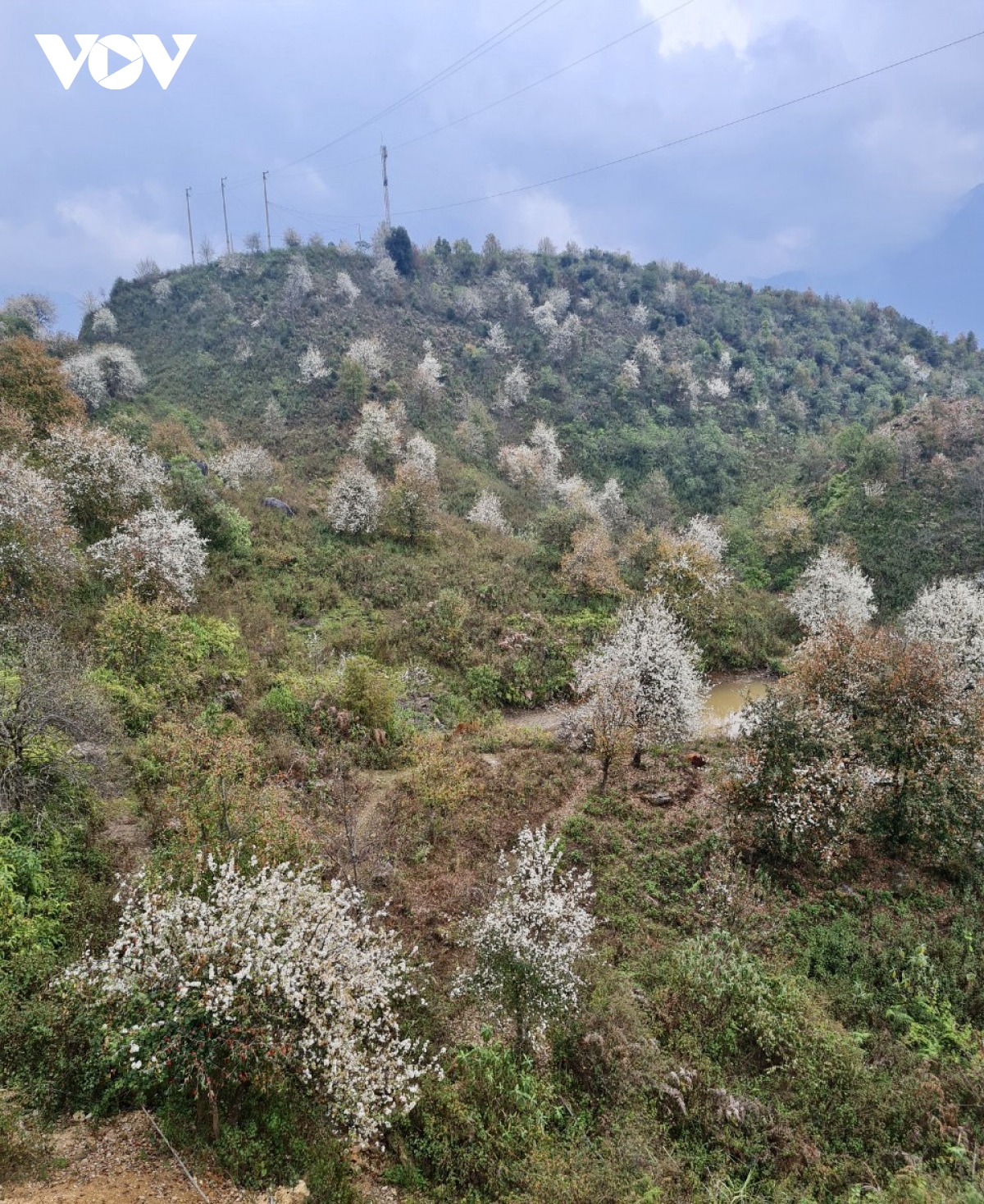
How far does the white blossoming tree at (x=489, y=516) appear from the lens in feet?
156

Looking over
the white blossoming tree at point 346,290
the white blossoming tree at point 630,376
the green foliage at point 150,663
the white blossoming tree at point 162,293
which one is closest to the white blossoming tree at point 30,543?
the green foliage at point 150,663

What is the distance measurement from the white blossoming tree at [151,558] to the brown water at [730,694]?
28.0 metres

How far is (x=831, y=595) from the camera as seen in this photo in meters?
36.7

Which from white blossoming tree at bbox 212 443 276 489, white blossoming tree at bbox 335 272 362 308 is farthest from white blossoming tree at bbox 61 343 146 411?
white blossoming tree at bbox 335 272 362 308

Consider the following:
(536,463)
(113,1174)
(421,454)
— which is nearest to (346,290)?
(421,454)

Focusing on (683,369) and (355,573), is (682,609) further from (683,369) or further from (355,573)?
(683,369)

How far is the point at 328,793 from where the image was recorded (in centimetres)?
1958

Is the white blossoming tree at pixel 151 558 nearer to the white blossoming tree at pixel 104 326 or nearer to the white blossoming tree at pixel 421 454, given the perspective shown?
the white blossoming tree at pixel 421 454

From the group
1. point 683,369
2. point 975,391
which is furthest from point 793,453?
point 975,391

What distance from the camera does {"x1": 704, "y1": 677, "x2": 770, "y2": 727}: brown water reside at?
110 ft

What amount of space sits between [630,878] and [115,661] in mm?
20114

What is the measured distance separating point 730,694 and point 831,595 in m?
9.24

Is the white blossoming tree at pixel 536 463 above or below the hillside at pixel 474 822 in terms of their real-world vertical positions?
above

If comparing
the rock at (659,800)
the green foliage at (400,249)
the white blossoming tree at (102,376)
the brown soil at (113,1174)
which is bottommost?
the brown soil at (113,1174)
